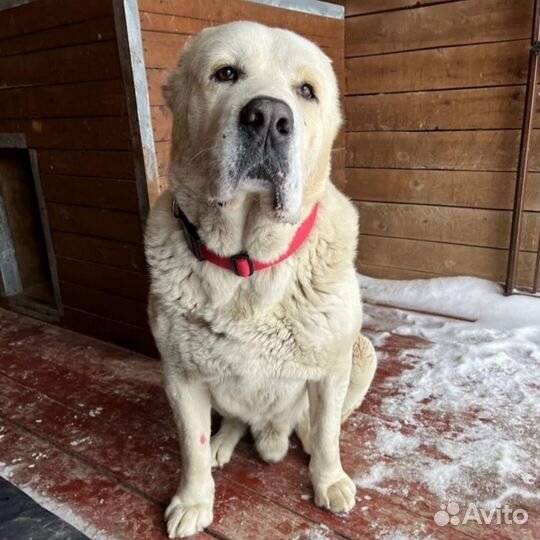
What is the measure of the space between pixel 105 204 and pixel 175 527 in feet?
4.80

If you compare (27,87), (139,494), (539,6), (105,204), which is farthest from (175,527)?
(539,6)

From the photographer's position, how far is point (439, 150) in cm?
291

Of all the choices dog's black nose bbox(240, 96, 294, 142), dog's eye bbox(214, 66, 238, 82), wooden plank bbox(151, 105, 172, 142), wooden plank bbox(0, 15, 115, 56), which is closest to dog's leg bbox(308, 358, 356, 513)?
dog's black nose bbox(240, 96, 294, 142)

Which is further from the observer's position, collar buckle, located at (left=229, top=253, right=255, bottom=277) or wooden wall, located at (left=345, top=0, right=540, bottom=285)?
wooden wall, located at (left=345, top=0, right=540, bottom=285)

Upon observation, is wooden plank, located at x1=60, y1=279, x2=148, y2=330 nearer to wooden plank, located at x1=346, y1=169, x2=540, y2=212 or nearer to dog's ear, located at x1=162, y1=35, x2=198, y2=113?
dog's ear, located at x1=162, y1=35, x2=198, y2=113

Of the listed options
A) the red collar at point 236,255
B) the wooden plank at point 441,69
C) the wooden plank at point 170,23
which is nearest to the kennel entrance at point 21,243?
the wooden plank at point 170,23

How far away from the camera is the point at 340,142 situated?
10.6 ft

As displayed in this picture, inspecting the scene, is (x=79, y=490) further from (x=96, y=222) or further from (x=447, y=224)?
(x=447, y=224)

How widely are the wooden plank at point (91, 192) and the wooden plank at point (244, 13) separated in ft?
2.30

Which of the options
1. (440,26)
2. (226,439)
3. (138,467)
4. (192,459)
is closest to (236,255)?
(192,459)

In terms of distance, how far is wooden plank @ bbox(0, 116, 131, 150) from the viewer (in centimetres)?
214

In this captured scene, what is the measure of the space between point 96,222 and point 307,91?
1.49 meters

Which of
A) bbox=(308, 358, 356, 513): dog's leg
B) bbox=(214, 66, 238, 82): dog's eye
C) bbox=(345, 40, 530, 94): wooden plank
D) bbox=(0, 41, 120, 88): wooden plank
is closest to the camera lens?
bbox=(214, 66, 238, 82): dog's eye

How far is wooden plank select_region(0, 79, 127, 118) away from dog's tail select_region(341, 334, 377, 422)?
4.31 feet
